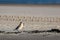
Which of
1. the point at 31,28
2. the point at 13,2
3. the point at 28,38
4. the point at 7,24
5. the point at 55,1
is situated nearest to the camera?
the point at 28,38

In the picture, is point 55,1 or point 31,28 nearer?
point 31,28

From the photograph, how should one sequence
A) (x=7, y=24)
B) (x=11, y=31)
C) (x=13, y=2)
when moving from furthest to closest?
1. (x=13, y=2)
2. (x=7, y=24)
3. (x=11, y=31)

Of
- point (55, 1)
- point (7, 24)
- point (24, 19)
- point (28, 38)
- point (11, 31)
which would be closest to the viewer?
point (28, 38)

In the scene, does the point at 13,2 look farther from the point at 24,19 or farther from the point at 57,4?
the point at 24,19

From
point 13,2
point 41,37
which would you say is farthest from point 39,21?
point 13,2

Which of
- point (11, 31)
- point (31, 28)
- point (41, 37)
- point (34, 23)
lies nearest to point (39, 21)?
point (34, 23)

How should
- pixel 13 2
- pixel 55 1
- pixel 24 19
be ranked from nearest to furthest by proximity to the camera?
pixel 24 19 → pixel 55 1 → pixel 13 2

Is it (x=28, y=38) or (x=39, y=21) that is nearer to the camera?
(x=28, y=38)

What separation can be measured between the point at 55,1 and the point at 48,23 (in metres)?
Result: 8.54

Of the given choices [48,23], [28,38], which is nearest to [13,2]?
[48,23]

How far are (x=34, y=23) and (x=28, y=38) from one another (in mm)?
3207

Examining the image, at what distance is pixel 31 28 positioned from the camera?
1103 cm

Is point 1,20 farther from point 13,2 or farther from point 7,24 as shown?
point 13,2

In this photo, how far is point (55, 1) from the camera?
20422mm
